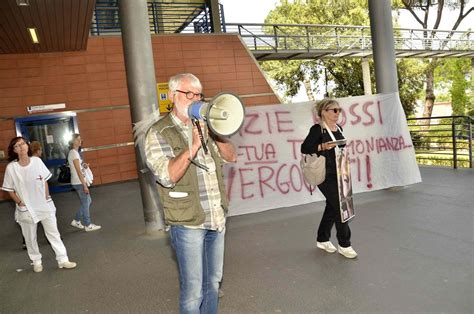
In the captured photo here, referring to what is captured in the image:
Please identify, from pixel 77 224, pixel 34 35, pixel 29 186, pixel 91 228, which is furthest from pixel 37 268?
pixel 34 35

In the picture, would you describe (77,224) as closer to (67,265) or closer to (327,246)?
(67,265)

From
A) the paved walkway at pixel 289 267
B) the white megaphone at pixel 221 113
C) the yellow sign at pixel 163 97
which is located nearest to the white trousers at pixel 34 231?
the paved walkway at pixel 289 267

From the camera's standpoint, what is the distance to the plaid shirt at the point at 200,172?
237 cm

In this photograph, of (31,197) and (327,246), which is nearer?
(327,246)

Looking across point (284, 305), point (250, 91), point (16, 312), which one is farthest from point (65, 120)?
point (284, 305)

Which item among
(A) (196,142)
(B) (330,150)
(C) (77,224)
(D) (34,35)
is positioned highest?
(D) (34,35)

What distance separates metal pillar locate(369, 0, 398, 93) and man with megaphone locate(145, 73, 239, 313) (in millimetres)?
6184

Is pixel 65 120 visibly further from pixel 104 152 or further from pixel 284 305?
pixel 284 305

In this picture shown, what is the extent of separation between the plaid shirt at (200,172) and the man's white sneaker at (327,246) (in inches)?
92.8

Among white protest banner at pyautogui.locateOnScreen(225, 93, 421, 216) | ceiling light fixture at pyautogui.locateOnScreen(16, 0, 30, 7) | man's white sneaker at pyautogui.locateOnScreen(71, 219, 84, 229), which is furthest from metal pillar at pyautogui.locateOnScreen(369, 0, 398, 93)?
ceiling light fixture at pyautogui.locateOnScreen(16, 0, 30, 7)

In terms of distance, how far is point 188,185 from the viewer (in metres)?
2.45

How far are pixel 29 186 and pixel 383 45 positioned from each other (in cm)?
672

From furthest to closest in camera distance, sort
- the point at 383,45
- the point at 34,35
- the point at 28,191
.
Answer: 1. the point at 34,35
2. the point at 383,45
3. the point at 28,191

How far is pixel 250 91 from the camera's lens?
1388 cm
